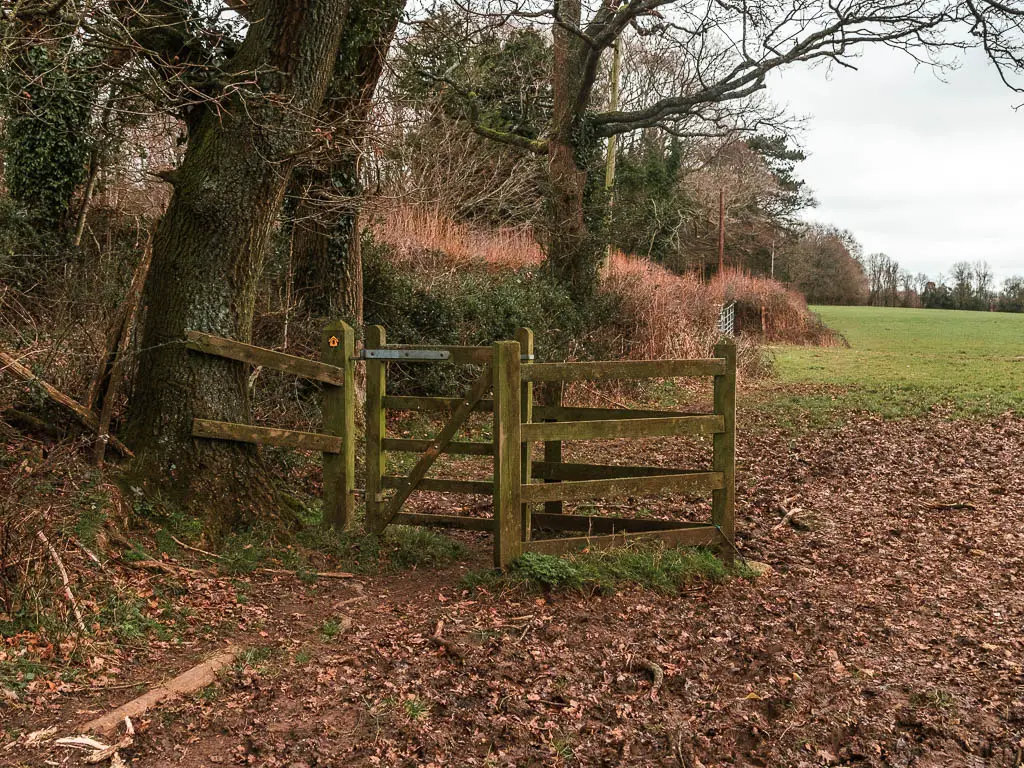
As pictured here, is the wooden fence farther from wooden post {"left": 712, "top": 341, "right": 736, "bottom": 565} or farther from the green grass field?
the green grass field

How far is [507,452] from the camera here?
5973 millimetres

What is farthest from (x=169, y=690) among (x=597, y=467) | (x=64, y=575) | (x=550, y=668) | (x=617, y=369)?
(x=597, y=467)

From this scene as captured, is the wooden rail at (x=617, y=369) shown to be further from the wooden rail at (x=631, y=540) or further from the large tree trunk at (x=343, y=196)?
the large tree trunk at (x=343, y=196)

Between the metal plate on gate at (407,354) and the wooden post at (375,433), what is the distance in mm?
94

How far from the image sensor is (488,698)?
443 centimetres

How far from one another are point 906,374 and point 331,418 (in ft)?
64.7

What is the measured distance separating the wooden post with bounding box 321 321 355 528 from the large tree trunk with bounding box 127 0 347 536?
50cm

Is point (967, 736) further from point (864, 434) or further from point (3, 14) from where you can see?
point (864, 434)

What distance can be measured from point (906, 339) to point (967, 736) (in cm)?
3923

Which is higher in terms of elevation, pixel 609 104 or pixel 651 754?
pixel 609 104

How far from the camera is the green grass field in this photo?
16342mm

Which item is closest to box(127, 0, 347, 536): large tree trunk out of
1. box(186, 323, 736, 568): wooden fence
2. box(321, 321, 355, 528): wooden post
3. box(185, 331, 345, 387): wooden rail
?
box(185, 331, 345, 387): wooden rail

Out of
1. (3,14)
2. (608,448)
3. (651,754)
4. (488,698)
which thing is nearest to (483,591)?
(488,698)

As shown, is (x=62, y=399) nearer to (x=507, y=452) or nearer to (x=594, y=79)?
(x=507, y=452)
